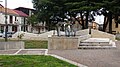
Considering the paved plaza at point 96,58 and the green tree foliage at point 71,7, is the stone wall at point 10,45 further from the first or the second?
the green tree foliage at point 71,7

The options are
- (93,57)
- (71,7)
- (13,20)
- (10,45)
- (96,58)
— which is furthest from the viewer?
(13,20)

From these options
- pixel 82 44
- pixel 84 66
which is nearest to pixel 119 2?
pixel 82 44

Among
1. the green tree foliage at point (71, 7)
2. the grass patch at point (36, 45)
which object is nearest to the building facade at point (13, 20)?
the green tree foliage at point (71, 7)

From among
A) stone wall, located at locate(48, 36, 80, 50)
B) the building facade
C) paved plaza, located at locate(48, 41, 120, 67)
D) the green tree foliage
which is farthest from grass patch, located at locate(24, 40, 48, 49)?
the building facade

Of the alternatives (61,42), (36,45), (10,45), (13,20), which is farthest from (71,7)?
(13,20)

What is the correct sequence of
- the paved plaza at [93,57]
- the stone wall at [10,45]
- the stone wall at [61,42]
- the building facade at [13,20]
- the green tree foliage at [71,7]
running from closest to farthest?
1. the paved plaza at [93,57]
2. the stone wall at [10,45]
3. the stone wall at [61,42]
4. the green tree foliage at [71,7]
5. the building facade at [13,20]

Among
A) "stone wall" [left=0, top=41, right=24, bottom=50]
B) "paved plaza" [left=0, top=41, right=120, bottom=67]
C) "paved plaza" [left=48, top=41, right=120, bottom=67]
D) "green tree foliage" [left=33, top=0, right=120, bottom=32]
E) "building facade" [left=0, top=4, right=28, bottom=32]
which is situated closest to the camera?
"paved plaza" [left=48, top=41, right=120, bottom=67]

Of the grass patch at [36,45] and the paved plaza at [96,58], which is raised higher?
the grass patch at [36,45]

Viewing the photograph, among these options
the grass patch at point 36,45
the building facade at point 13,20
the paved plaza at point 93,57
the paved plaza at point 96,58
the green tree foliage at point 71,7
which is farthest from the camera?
the building facade at point 13,20

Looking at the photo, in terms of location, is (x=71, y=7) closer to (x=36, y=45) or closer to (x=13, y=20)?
(x=36, y=45)

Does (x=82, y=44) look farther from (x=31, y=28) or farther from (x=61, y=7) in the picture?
(x=31, y=28)

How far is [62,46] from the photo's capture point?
18406mm

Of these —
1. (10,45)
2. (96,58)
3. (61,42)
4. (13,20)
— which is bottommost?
(96,58)

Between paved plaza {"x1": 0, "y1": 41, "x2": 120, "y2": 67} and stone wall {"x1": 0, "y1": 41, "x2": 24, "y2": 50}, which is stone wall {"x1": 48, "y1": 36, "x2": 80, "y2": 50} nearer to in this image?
stone wall {"x1": 0, "y1": 41, "x2": 24, "y2": 50}
